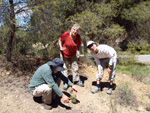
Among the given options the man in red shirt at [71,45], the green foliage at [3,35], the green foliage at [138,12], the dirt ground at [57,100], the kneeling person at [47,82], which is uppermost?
the green foliage at [138,12]

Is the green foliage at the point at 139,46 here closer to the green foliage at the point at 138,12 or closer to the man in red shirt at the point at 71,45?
the green foliage at the point at 138,12

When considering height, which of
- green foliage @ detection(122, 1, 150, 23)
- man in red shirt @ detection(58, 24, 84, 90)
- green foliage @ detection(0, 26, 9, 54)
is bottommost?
man in red shirt @ detection(58, 24, 84, 90)

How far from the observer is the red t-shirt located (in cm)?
388

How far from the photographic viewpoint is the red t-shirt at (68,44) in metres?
3.88

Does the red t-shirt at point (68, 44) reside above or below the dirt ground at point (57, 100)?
above

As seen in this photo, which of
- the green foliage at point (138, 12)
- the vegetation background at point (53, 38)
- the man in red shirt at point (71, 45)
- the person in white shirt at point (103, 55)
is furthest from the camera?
the green foliage at point (138, 12)

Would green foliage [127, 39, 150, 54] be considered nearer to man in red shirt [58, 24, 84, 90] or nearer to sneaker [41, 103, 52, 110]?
man in red shirt [58, 24, 84, 90]

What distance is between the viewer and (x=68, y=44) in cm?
388

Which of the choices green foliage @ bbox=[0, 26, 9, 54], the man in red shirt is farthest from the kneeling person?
green foliage @ bbox=[0, 26, 9, 54]

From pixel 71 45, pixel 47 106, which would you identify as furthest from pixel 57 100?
pixel 71 45

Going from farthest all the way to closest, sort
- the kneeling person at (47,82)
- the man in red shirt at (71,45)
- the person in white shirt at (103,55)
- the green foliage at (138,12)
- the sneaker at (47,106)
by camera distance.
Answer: the green foliage at (138,12), the man in red shirt at (71,45), the person in white shirt at (103,55), the sneaker at (47,106), the kneeling person at (47,82)

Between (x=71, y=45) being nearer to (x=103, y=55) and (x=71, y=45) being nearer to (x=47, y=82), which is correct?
(x=103, y=55)

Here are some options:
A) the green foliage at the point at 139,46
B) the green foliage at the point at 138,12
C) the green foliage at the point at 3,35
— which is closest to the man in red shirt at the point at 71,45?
the green foliage at the point at 3,35

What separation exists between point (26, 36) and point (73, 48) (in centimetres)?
215
